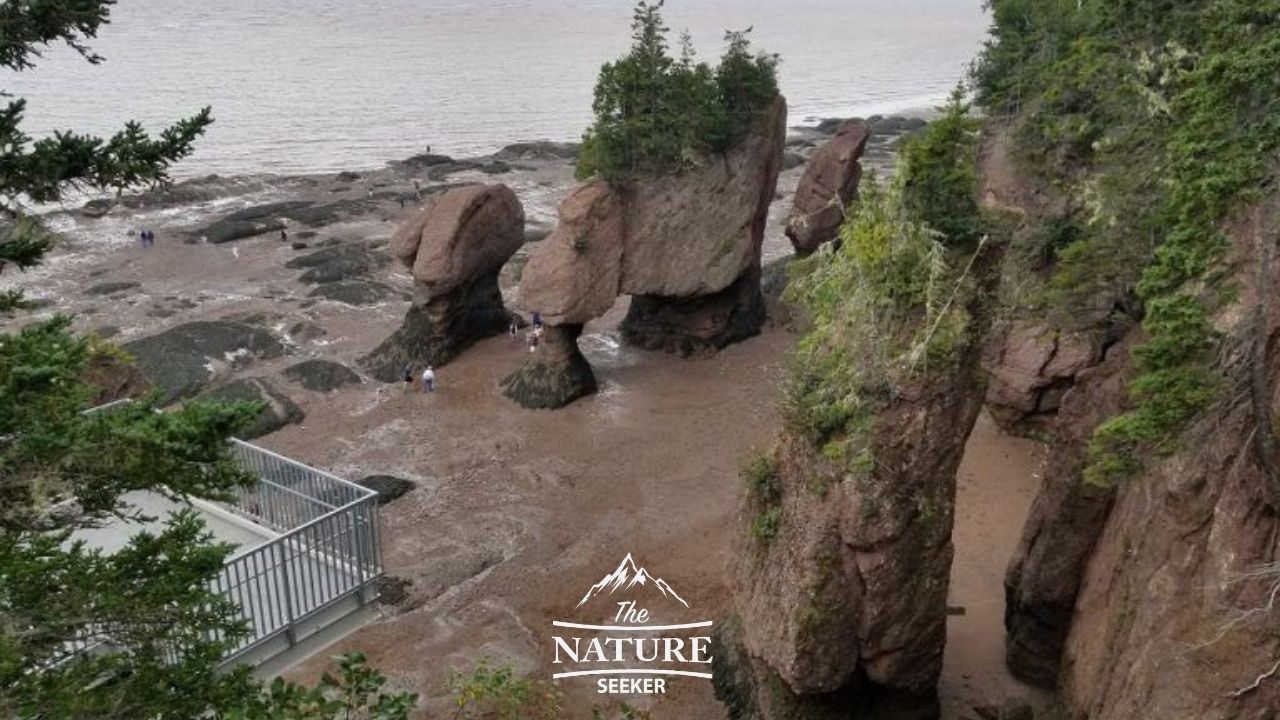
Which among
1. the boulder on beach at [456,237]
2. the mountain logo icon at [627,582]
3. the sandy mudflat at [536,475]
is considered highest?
the boulder on beach at [456,237]

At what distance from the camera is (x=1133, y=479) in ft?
42.1

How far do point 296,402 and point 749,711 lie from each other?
61.8ft

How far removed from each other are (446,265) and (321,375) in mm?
5200

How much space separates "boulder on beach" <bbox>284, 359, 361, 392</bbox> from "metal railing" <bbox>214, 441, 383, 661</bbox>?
14725 mm

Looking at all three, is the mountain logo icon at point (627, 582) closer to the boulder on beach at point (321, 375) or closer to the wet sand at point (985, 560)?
the wet sand at point (985, 560)

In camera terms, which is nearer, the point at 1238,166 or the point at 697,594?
the point at 1238,166

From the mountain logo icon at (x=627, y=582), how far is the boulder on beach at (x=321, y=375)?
13.6m

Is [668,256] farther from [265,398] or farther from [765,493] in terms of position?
[765,493]

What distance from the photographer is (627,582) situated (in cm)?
2059

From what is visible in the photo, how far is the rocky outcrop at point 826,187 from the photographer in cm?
3394

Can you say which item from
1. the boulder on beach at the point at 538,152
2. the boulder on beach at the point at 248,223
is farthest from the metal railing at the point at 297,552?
the boulder on beach at the point at 538,152

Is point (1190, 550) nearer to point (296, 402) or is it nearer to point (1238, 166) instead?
point (1238, 166)

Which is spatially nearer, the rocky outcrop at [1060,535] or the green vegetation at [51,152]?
the green vegetation at [51,152]

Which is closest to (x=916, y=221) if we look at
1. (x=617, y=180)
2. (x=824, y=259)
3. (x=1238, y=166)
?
(x=824, y=259)
